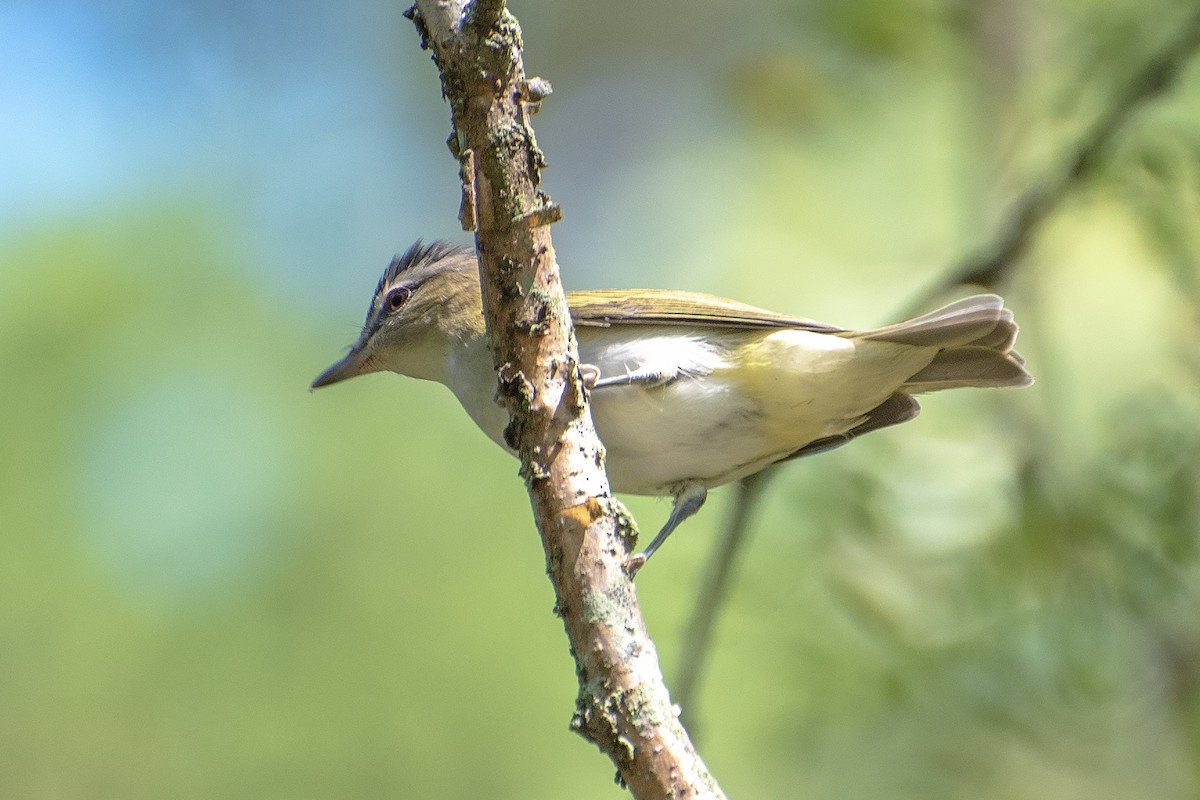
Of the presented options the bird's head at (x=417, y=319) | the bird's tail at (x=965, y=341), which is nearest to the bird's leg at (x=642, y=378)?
the bird's head at (x=417, y=319)

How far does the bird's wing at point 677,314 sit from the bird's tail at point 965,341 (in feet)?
0.85

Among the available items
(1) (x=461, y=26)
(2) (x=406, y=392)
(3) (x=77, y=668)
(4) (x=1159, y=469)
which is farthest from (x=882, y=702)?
(3) (x=77, y=668)

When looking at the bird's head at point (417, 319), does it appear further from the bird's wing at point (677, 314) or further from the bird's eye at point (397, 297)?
the bird's wing at point (677, 314)

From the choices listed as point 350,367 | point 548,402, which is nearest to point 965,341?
point 548,402

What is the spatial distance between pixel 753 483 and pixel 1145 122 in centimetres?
192

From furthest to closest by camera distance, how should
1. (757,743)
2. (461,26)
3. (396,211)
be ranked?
(396,211) < (757,743) < (461,26)

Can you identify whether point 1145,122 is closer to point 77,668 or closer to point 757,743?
point 757,743

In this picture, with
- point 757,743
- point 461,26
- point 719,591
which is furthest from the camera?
point 757,743

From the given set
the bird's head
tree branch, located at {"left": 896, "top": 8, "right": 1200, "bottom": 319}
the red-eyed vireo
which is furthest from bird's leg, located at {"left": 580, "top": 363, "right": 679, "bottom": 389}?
tree branch, located at {"left": 896, "top": 8, "right": 1200, "bottom": 319}

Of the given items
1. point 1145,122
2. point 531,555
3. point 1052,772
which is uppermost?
point 1145,122

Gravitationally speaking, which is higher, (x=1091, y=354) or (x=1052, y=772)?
(x=1091, y=354)

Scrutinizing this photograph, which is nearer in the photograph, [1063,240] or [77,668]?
[1063,240]

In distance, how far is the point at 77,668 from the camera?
6.77 metres

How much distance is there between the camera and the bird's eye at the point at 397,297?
477 cm
